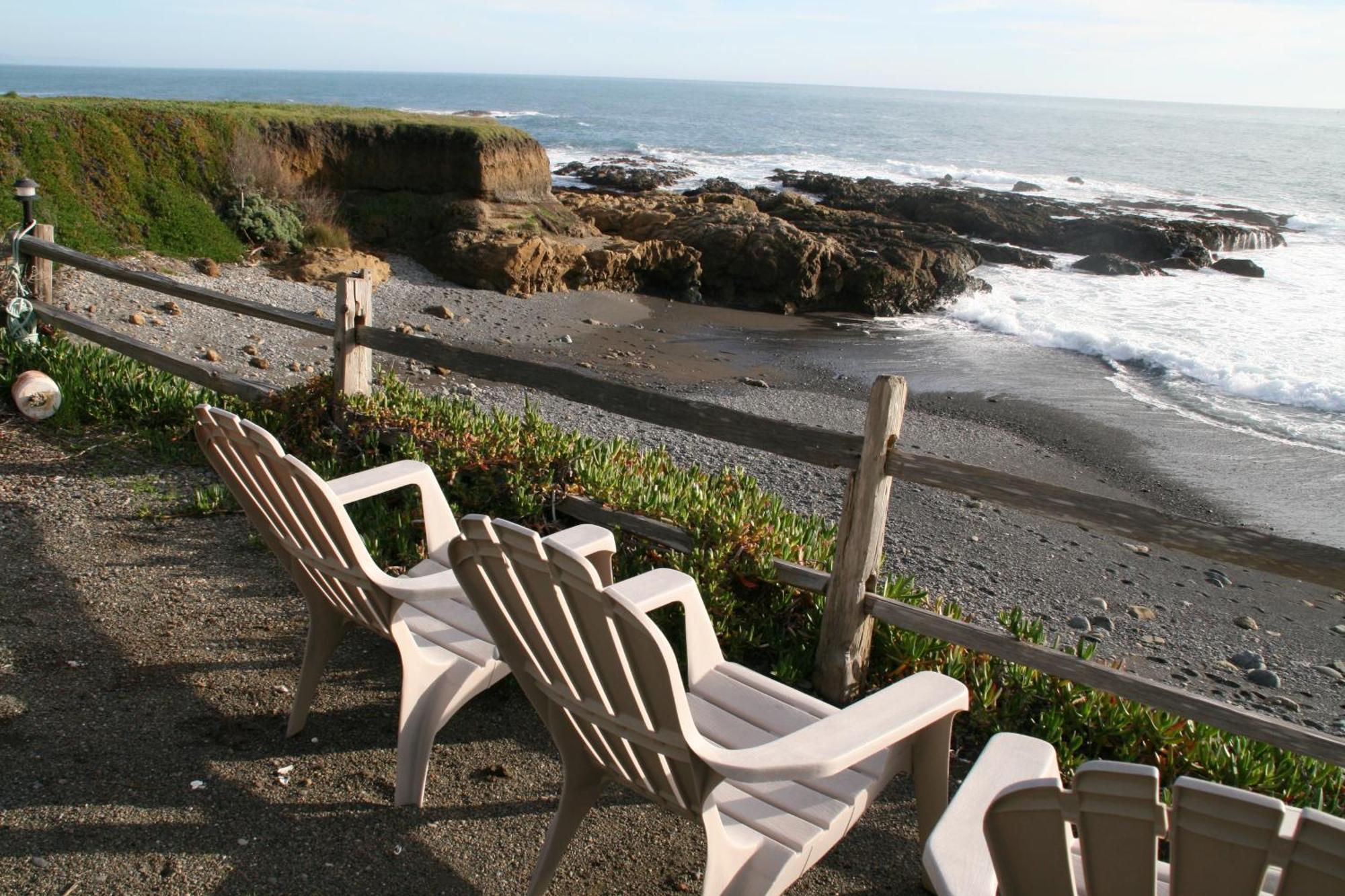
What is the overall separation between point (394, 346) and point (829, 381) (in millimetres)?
8158

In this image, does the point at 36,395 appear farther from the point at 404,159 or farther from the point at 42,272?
the point at 404,159

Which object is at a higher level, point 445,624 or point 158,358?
point 158,358

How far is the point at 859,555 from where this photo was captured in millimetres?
3666

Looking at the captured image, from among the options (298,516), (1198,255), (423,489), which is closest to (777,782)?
(298,516)

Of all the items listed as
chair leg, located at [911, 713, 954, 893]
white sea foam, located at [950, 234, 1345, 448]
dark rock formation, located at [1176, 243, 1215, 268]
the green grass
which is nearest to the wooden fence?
the green grass

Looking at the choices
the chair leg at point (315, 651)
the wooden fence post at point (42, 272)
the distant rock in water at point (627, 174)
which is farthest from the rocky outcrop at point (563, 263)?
the distant rock in water at point (627, 174)

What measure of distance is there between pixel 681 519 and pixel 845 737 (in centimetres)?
226

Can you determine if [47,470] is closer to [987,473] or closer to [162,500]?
[162,500]

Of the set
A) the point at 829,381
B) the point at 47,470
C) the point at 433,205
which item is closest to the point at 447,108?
the point at 433,205

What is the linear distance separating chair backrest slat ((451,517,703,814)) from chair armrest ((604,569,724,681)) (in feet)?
1.44

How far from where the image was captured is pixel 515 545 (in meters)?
2.27

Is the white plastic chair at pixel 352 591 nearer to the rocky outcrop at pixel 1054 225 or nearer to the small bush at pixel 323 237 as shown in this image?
the small bush at pixel 323 237

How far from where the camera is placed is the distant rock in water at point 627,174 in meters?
33.7

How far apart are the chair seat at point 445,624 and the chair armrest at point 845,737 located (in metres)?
1.10
